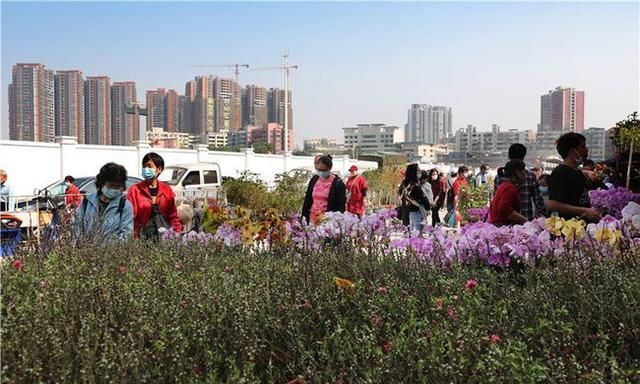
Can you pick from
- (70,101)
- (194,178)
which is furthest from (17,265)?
(70,101)

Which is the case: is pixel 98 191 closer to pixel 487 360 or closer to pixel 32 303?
pixel 32 303

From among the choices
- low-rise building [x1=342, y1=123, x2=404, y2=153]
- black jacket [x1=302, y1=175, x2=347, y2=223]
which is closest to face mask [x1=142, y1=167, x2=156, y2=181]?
black jacket [x1=302, y1=175, x2=347, y2=223]

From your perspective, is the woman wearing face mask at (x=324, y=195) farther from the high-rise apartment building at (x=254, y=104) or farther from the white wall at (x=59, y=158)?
the high-rise apartment building at (x=254, y=104)

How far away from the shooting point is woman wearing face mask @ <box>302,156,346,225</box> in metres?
7.46

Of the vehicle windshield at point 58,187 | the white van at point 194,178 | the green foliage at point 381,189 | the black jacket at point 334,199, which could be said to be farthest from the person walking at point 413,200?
the green foliage at point 381,189

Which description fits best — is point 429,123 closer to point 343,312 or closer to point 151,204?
point 151,204

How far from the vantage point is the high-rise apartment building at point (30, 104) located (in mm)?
38750

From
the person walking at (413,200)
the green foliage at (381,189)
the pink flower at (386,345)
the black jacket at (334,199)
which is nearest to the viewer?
the pink flower at (386,345)

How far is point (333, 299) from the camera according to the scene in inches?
125

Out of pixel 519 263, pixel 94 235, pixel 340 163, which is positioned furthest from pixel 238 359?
pixel 340 163

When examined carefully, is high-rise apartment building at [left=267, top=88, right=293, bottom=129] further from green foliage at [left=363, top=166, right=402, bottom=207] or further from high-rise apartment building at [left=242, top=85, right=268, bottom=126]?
green foliage at [left=363, top=166, right=402, bottom=207]

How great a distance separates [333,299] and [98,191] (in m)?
3.05

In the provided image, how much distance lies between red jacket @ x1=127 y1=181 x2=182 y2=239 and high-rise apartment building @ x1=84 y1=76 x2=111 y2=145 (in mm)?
54907

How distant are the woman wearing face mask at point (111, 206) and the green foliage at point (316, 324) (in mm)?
1329
